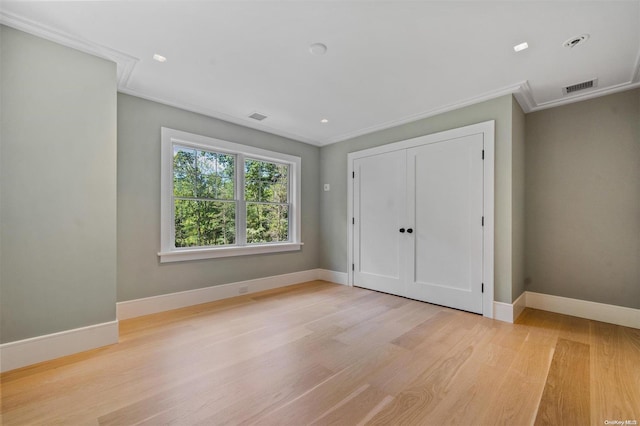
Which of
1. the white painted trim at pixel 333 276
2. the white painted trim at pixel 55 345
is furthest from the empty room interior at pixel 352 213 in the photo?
the white painted trim at pixel 333 276

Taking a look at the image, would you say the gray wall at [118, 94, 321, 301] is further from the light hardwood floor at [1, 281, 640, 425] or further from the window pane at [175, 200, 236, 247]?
the light hardwood floor at [1, 281, 640, 425]

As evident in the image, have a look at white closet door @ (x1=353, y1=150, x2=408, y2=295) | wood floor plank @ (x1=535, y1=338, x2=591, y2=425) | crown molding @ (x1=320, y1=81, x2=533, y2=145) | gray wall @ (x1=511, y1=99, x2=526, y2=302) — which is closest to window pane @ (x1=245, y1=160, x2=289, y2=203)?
crown molding @ (x1=320, y1=81, x2=533, y2=145)

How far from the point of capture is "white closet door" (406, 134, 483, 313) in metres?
3.35

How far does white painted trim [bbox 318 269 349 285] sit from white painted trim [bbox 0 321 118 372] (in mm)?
3235

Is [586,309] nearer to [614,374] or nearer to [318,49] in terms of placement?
[614,374]

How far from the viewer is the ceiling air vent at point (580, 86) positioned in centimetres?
291

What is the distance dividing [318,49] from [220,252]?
2824 millimetres

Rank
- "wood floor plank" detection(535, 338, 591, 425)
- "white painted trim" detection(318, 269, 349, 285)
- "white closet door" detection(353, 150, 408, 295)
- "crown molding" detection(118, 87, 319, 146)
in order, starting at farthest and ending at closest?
"white painted trim" detection(318, 269, 349, 285)
"white closet door" detection(353, 150, 408, 295)
"crown molding" detection(118, 87, 319, 146)
"wood floor plank" detection(535, 338, 591, 425)

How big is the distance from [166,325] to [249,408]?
69.3 inches

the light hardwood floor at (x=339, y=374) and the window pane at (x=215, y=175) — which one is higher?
the window pane at (x=215, y=175)

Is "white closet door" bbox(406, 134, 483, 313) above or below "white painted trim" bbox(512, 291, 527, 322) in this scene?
above

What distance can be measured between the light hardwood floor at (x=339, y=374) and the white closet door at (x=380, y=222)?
1074mm

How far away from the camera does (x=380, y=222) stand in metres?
4.32

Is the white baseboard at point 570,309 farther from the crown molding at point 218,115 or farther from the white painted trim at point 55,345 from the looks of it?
the white painted trim at point 55,345
